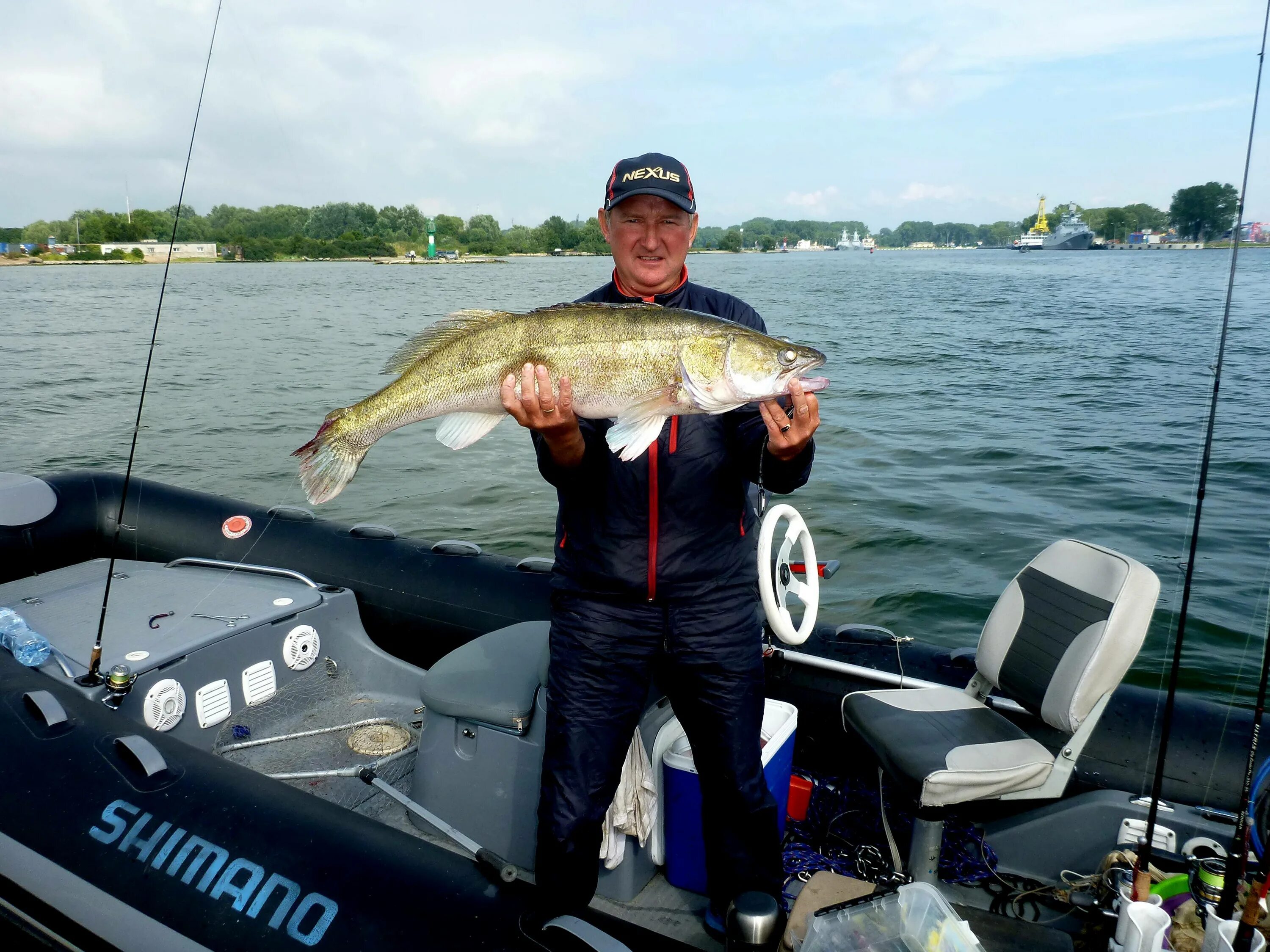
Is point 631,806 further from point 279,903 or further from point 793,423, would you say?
point 793,423

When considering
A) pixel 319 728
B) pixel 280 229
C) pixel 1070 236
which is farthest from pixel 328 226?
pixel 1070 236

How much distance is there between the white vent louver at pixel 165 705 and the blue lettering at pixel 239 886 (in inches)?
60.1

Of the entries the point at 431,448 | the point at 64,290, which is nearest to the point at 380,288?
the point at 64,290

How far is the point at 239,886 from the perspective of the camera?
2350mm

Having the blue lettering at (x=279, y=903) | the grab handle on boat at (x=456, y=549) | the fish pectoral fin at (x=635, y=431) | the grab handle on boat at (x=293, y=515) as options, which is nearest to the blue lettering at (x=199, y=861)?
the blue lettering at (x=279, y=903)

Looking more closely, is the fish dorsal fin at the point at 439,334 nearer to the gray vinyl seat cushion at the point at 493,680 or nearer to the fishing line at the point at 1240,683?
the gray vinyl seat cushion at the point at 493,680

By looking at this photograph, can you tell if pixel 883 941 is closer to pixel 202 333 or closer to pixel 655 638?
pixel 655 638

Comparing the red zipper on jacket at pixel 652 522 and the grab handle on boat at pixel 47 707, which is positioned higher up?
the red zipper on jacket at pixel 652 522

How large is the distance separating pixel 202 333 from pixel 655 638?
24.0m

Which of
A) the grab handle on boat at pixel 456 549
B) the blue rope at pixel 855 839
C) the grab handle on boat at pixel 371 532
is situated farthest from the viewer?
the grab handle on boat at pixel 371 532

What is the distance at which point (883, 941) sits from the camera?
2.12m

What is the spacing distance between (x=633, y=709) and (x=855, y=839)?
168 centimetres

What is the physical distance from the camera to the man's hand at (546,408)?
98.0 inches

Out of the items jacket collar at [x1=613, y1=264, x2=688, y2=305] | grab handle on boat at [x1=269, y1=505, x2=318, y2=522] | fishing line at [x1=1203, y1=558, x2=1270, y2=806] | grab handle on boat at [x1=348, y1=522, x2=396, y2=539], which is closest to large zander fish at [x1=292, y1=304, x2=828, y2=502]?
jacket collar at [x1=613, y1=264, x2=688, y2=305]
